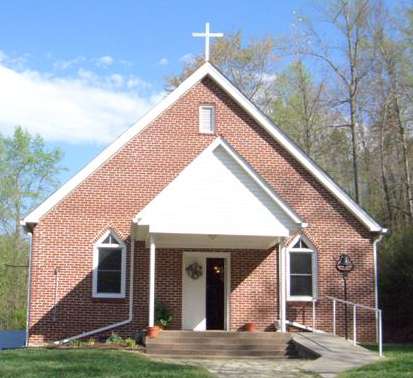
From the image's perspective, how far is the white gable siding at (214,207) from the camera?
1641cm

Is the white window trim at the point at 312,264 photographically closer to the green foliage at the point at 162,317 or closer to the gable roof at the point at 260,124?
the gable roof at the point at 260,124

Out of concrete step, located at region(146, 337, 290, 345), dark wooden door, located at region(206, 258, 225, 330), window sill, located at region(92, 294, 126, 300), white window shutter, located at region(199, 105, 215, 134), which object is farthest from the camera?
white window shutter, located at region(199, 105, 215, 134)

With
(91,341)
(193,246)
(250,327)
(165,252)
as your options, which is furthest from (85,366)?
(193,246)

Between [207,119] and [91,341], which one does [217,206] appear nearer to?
[207,119]

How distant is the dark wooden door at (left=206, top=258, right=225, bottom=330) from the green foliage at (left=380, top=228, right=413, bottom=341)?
5840 mm

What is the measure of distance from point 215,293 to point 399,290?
661cm

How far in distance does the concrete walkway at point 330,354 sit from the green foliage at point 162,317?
3.42 m

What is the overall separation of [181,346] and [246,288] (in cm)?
364

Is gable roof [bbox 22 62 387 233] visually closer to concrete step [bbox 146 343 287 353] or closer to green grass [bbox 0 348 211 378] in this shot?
concrete step [bbox 146 343 287 353]

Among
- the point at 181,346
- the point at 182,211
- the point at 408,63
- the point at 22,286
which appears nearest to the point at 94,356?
the point at 181,346

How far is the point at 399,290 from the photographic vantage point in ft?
72.5

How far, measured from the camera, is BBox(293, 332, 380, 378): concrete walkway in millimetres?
12531

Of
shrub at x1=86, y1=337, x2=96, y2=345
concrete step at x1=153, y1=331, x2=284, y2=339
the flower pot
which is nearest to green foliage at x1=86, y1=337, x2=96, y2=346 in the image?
shrub at x1=86, y1=337, x2=96, y2=345

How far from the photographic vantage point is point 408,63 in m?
29.9
